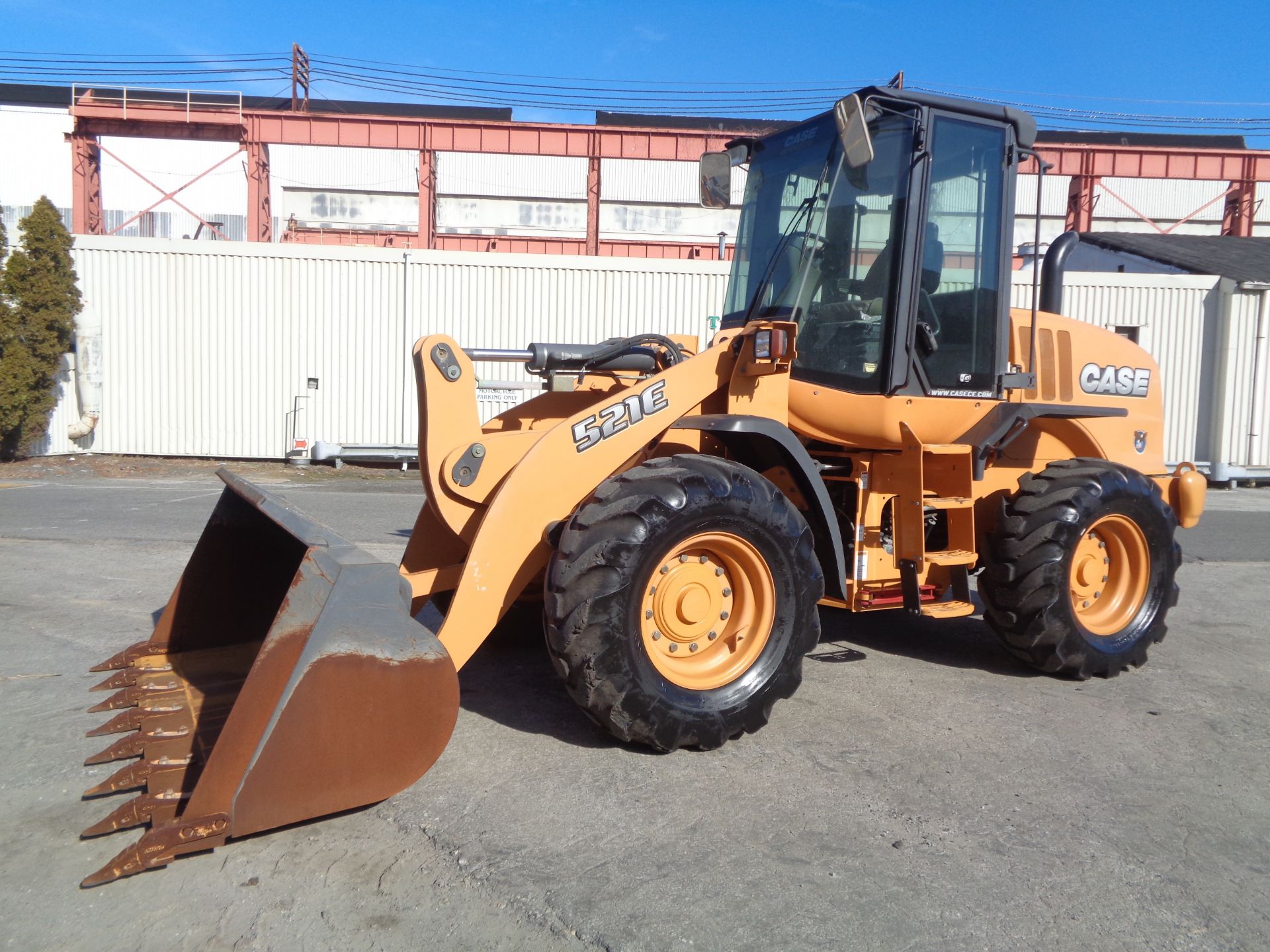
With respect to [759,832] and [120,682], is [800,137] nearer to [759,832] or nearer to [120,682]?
[759,832]

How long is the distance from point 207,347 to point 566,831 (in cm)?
1451

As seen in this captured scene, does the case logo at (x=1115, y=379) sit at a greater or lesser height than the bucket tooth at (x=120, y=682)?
greater

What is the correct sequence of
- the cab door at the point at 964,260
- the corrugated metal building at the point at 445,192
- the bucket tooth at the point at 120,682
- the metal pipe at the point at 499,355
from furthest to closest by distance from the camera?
1. the corrugated metal building at the point at 445,192
2. the cab door at the point at 964,260
3. the metal pipe at the point at 499,355
4. the bucket tooth at the point at 120,682

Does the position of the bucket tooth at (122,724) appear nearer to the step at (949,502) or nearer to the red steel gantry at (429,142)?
the step at (949,502)

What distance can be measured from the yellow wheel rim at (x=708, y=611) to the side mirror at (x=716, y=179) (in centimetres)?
235

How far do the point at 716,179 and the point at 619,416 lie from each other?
2151 millimetres

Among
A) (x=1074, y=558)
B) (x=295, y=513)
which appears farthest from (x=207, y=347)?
(x=1074, y=558)

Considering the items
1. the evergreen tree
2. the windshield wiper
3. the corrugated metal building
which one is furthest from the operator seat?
the corrugated metal building

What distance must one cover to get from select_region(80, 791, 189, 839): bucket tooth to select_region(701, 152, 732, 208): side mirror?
3.96 meters

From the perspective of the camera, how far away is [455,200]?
120 feet

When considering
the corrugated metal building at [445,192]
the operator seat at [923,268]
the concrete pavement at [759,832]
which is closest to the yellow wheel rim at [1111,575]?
the concrete pavement at [759,832]

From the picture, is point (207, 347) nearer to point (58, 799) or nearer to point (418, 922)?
point (58, 799)

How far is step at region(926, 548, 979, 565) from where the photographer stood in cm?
489

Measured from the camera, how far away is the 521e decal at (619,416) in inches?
157
